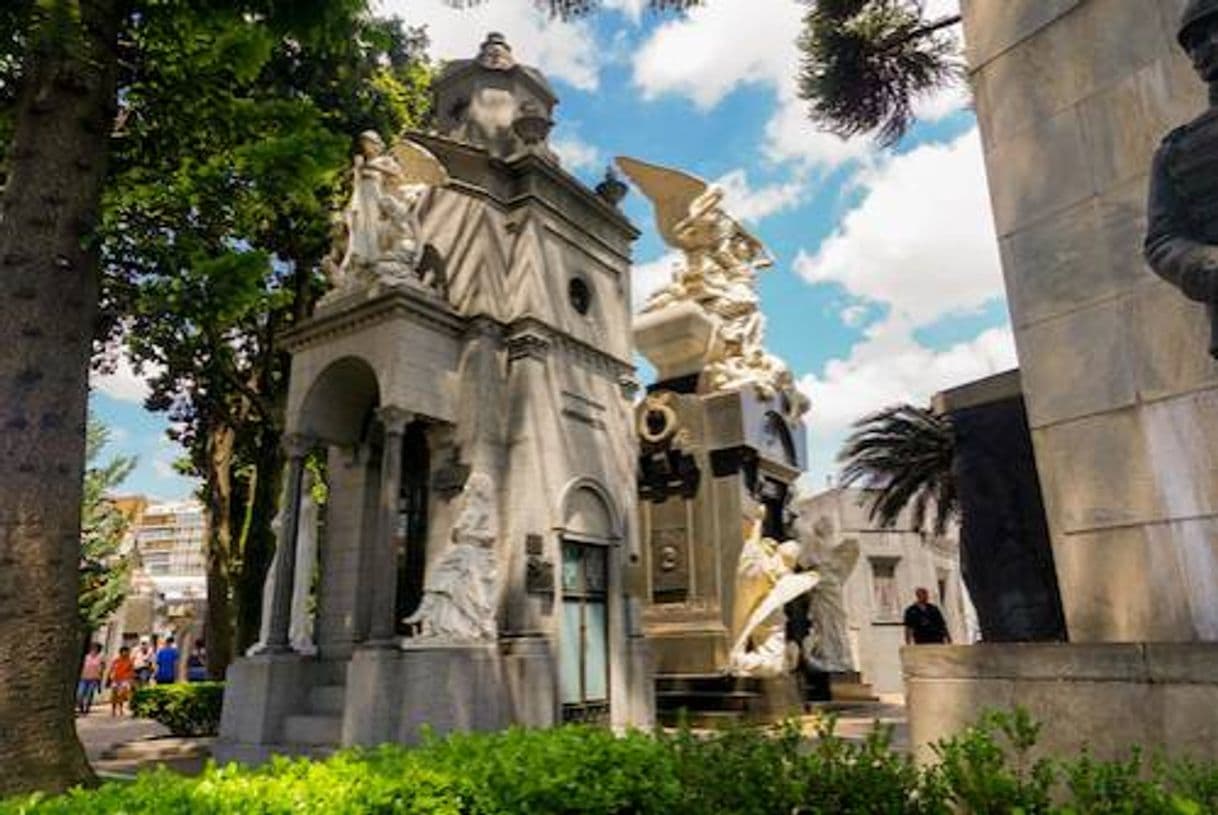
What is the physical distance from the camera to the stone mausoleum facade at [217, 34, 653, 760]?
1097cm

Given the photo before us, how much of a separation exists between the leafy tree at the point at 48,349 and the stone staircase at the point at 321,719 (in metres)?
4.74

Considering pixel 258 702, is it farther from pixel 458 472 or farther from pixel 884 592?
pixel 884 592

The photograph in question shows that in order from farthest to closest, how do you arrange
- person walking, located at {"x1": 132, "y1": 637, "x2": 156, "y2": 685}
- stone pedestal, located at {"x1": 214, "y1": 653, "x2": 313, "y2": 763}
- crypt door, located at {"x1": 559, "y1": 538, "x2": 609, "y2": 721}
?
person walking, located at {"x1": 132, "y1": 637, "x2": 156, "y2": 685}, crypt door, located at {"x1": 559, "y1": 538, "x2": 609, "y2": 721}, stone pedestal, located at {"x1": 214, "y1": 653, "x2": 313, "y2": 763}

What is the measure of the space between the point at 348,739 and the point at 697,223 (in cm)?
1286

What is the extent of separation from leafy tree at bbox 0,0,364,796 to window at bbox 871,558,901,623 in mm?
26418

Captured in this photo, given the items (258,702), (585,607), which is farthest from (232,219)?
(585,607)

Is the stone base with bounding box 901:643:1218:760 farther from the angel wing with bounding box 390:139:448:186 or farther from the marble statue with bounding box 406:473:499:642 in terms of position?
the angel wing with bounding box 390:139:448:186

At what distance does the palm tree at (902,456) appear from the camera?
1722 centimetres

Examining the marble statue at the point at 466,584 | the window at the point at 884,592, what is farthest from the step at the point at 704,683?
the window at the point at 884,592

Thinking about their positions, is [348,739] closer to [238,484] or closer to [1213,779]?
[1213,779]

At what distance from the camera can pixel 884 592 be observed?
29.8 m

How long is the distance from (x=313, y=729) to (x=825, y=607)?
9.71 metres

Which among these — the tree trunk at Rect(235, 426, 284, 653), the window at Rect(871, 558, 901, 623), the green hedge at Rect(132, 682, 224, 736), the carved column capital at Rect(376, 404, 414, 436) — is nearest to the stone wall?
the carved column capital at Rect(376, 404, 414, 436)

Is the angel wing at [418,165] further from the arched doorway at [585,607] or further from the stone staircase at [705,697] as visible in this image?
the stone staircase at [705,697]
